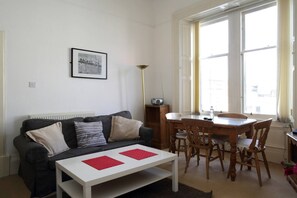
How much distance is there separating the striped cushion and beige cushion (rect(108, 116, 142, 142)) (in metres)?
0.27

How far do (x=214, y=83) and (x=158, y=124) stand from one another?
1473 mm

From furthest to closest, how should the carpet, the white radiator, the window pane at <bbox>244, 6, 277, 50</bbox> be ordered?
1. the window pane at <bbox>244, 6, 277, 50</bbox>
2. the white radiator
3. the carpet

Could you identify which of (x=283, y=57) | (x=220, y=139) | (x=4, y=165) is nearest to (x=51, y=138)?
(x=4, y=165)

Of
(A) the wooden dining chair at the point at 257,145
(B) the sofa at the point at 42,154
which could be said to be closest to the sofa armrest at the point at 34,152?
(B) the sofa at the point at 42,154

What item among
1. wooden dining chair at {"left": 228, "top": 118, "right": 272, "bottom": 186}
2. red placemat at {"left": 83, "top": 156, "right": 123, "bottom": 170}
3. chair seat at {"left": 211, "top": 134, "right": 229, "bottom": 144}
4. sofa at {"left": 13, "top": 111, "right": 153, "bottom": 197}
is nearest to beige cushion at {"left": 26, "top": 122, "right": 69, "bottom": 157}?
sofa at {"left": 13, "top": 111, "right": 153, "bottom": 197}

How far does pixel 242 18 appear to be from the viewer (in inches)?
150

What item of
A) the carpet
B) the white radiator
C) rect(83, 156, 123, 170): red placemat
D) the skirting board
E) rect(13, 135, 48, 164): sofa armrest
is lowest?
the carpet

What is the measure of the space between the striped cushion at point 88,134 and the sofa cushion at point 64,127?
10 cm

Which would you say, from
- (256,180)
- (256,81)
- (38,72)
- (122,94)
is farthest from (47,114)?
(256,81)

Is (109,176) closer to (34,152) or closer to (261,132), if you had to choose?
(34,152)

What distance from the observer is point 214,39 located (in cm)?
427

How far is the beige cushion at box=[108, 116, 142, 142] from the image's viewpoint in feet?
11.1

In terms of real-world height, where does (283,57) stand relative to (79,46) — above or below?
below

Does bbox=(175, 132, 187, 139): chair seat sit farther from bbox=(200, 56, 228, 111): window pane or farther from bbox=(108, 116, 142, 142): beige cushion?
bbox=(200, 56, 228, 111): window pane
